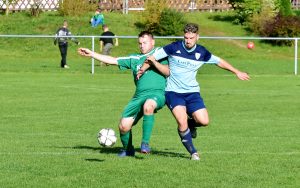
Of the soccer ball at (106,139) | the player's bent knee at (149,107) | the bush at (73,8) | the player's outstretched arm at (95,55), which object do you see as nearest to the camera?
the player's outstretched arm at (95,55)

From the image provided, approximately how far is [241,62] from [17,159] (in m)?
31.2

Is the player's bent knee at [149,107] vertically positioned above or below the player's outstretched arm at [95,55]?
below

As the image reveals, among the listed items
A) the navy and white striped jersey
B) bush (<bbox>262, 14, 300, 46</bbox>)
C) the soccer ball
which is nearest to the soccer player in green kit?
the soccer ball

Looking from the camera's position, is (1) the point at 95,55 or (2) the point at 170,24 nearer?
(1) the point at 95,55

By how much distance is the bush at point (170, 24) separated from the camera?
49781 millimetres

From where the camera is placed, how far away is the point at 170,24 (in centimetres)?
4988

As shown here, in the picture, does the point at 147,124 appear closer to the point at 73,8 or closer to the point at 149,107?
the point at 149,107

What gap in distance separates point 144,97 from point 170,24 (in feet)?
124

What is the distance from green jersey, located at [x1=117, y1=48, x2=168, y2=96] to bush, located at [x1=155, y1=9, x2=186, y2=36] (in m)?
37.2

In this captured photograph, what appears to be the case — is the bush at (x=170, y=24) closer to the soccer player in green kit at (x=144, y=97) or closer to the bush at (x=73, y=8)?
the bush at (x=73, y=8)

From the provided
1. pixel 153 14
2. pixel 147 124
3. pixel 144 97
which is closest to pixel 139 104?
pixel 144 97

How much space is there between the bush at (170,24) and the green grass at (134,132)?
33.9 ft

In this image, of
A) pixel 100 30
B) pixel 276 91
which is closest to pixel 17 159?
pixel 276 91

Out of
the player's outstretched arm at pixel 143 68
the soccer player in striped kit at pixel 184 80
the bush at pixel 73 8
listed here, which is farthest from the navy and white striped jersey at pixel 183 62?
the bush at pixel 73 8
